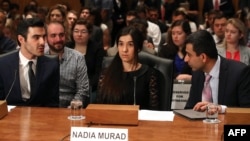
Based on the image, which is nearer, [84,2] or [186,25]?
[186,25]

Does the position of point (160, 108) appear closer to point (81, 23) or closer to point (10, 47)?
point (81, 23)

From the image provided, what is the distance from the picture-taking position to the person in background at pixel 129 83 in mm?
3906

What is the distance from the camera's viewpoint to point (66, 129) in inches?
113

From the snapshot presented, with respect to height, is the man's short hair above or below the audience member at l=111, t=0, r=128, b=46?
below

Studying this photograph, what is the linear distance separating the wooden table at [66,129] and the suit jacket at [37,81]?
41 centimetres

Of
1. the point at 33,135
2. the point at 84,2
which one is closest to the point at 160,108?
the point at 33,135

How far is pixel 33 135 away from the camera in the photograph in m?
2.77

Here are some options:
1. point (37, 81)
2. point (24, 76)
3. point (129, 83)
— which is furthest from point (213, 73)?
point (24, 76)

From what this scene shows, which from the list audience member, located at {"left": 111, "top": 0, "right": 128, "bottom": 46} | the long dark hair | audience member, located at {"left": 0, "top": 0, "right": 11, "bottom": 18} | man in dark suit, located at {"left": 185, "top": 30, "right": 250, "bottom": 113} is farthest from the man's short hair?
audience member, located at {"left": 0, "top": 0, "right": 11, "bottom": 18}

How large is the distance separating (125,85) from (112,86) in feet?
0.34

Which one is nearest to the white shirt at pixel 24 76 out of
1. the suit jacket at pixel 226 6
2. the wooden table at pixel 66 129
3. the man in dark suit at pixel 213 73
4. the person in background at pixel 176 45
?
the wooden table at pixel 66 129

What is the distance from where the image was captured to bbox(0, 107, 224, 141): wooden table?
273 cm

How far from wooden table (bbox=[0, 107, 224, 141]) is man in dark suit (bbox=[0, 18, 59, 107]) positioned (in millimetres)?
424

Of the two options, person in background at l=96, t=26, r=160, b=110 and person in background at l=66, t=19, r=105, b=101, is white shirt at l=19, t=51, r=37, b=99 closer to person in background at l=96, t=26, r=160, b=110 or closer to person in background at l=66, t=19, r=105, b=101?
person in background at l=96, t=26, r=160, b=110
